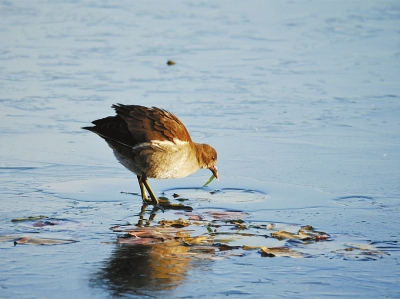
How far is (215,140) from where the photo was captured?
9.69 metres

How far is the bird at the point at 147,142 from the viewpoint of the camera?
25.3 feet

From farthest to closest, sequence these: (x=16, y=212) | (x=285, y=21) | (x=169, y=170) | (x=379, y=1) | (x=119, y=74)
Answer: (x=379, y=1), (x=285, y=21), (x=119, y=74), (x=169, y=170), (x=16, y=212)

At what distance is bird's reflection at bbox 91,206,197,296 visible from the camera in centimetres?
517

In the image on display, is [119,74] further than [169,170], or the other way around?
[119,74]

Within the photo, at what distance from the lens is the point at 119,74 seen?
1277 cm

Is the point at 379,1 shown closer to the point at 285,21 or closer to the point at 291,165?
the point at 285,21

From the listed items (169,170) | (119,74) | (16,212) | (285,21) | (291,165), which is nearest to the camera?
(16,212)

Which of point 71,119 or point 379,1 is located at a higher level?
point 379,1

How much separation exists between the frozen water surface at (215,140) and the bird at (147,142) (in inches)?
13.5

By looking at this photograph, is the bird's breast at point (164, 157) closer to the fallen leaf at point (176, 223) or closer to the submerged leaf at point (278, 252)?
the fallen leaf at point (176, 223)

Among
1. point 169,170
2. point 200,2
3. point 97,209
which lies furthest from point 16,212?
point 200,2

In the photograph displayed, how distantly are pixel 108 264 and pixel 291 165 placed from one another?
3573mm

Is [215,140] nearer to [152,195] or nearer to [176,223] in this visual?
[152,195]

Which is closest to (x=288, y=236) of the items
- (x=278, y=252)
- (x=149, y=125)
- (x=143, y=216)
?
(x=278, y=252)
